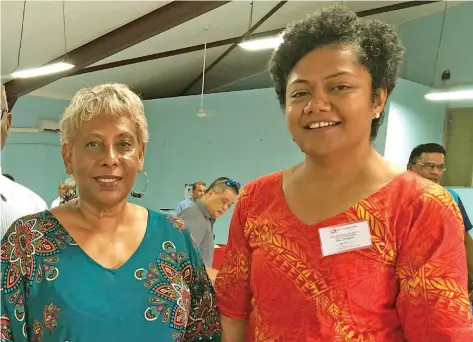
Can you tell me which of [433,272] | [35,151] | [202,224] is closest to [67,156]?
[433,272]

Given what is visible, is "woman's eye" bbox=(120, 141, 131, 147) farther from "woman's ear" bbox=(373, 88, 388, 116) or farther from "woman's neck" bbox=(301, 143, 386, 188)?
"woman's ear" bbox=(373, 88, 388, 116)

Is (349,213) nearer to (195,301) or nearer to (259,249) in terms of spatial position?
(259,249)

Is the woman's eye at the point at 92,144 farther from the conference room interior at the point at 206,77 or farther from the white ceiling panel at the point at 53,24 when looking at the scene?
the white ceiling panel at the point at 53,24

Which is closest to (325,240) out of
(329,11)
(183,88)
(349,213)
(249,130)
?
(349,213)

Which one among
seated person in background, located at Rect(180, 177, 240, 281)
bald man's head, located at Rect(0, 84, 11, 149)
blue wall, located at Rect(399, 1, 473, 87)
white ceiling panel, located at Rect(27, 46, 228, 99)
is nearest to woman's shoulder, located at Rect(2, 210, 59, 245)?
bald man's head, located at Rect(0, 84, 11, 149)

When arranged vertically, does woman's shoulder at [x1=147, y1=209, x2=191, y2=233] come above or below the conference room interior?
below

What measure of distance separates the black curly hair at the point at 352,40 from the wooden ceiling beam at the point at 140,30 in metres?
4.27

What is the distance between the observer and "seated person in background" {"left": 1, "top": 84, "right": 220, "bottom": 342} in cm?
107

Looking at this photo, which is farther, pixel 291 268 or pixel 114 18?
pixel 114 18

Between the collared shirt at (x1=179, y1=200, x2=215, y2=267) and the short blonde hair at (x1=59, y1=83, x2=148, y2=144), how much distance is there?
65.2 inches

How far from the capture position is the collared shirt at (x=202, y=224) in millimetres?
2838

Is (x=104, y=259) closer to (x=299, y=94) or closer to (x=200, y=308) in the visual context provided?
(x=200, y=308)

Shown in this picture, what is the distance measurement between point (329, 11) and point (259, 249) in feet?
2.00

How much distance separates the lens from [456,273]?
0.96 metres
